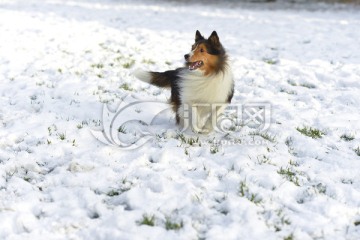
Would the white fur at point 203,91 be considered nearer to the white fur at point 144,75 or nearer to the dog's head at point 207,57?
the dog's head at point 207,57

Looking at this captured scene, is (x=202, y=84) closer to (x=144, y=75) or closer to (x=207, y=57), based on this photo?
(x=207, y=57)

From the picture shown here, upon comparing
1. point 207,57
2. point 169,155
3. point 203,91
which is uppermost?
point 207,57

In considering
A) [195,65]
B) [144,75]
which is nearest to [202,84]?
[195,65]

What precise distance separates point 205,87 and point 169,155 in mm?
1052

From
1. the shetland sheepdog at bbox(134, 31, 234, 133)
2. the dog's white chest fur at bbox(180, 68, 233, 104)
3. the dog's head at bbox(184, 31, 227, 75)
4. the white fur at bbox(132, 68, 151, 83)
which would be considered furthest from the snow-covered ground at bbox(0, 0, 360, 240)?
the dog's head at bbox(184, 31, 227, 75)

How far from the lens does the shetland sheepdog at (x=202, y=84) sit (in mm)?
5430

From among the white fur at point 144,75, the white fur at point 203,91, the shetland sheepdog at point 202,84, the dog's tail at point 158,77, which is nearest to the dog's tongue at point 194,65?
the shetland sheepdog at point 202,84

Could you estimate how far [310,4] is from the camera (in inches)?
760

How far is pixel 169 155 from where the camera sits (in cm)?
516

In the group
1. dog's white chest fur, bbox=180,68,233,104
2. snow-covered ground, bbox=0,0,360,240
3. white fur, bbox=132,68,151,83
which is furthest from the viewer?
white fur, bbox=132,68,151,83

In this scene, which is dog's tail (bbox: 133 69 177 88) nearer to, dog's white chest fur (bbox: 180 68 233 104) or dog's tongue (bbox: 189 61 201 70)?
dog's white chest fur (bbox: 180 68 233 104)

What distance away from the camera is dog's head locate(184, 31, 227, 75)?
5.38 metres

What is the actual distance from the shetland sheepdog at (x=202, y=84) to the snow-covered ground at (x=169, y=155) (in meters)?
0.27

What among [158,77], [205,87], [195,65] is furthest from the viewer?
[158,77]
